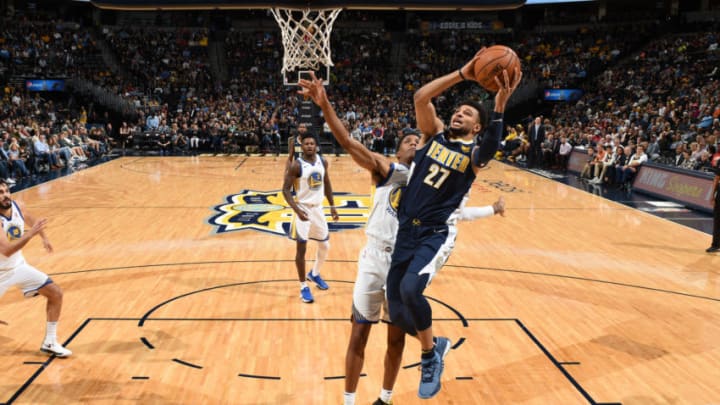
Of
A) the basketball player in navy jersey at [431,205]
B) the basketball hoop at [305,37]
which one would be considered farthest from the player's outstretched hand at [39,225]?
the basketball hoop at [305,37]

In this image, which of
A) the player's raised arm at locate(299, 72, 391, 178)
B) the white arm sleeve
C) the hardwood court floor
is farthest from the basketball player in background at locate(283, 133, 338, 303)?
the player's raised arm at locate(299, 72, 391, 178)

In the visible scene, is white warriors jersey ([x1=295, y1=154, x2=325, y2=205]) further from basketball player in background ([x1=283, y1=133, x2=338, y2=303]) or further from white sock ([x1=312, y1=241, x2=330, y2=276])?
white sock ([x1=312, y1=241, x2=330, y2=276])

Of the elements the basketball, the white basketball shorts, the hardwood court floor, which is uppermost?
the basketball

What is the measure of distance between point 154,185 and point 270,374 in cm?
1131

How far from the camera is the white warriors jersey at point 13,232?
4.81 metres

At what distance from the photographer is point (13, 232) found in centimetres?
498

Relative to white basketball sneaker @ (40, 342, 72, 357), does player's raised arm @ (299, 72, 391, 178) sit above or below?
above

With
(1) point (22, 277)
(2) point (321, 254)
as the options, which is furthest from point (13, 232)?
(2) point (321, 254)

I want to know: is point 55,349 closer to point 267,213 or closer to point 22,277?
point 22,277

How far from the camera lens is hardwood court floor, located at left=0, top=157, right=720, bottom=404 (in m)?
4.54

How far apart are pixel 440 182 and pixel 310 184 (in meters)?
3.03

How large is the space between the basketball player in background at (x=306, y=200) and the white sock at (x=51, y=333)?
7.71 ft

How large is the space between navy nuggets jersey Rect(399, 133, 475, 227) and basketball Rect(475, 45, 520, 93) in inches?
15.3

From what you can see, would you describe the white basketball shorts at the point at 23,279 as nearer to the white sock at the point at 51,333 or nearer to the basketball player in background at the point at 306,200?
the white sock at the point at 51,333
